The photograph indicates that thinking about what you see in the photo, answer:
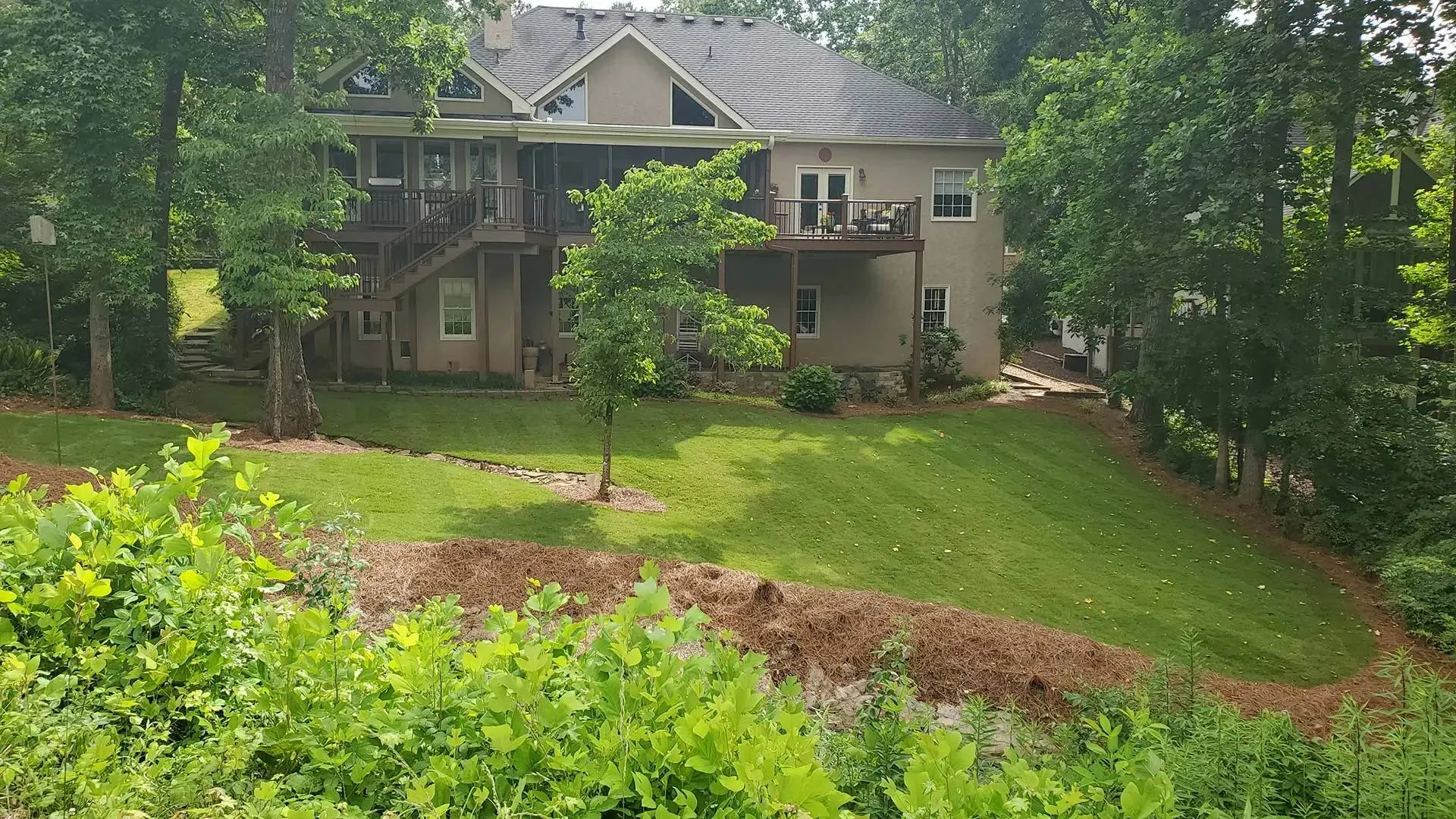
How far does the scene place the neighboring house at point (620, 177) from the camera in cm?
2225

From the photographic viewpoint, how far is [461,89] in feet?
76.2

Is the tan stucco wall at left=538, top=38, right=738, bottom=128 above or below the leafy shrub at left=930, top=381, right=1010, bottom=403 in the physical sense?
above

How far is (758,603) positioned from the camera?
32.9 ft

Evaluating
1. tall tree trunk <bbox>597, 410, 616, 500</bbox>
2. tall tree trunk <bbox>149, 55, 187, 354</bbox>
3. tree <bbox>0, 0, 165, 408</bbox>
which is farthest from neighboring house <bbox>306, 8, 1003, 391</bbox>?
tall tree trunk <bbox>597, 410, 616, 500</bbox>

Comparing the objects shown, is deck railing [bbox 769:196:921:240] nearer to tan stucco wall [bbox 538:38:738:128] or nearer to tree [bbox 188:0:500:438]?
tan stucco wall [bbox 538:38:738:128]

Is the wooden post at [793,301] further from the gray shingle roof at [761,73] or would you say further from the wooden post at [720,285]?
the gray shingle roof at [761,73]

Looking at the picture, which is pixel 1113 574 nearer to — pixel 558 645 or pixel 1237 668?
pixel 1237 668

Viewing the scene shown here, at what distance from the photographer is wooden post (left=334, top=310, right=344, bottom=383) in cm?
2119

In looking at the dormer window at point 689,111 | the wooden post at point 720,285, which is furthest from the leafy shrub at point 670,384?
the dormer window at point 689,111

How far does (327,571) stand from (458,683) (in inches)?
165

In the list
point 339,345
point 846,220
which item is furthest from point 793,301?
point 339,345

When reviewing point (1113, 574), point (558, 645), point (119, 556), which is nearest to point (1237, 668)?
point (1113, 574)

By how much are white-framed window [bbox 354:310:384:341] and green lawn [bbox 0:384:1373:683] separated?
10.4 ft

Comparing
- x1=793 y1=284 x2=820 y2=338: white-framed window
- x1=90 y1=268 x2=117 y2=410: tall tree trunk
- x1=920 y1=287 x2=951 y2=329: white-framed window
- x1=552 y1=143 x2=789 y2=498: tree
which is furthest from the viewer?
x1=920 y1=287 x2=951 y2=329: white-framed window
